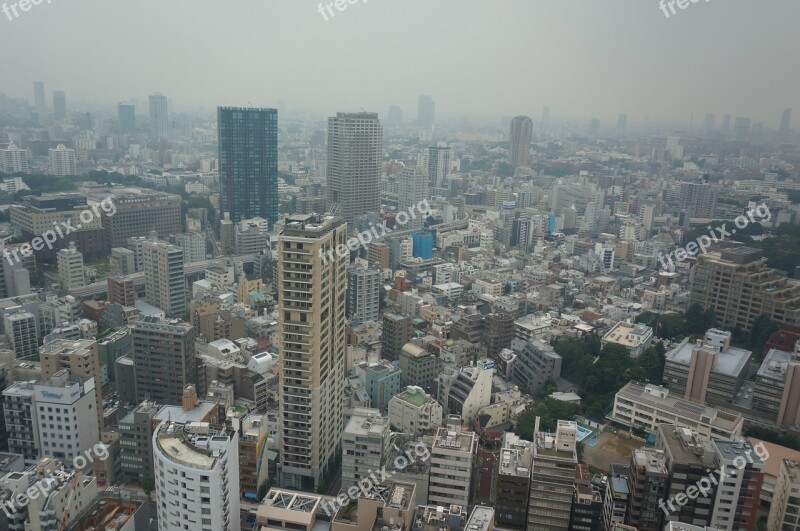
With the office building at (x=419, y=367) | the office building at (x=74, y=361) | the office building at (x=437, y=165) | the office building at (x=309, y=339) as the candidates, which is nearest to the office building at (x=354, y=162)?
the office building at (x=437, y=165)

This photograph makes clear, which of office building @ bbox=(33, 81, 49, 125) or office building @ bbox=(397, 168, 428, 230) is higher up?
office building @ bbox=(33, 81, 49, 125)

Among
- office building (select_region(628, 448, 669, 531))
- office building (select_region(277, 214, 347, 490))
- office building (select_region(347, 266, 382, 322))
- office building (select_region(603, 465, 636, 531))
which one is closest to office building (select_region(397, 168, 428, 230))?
office building (select_region(347, 266, 382, 322))

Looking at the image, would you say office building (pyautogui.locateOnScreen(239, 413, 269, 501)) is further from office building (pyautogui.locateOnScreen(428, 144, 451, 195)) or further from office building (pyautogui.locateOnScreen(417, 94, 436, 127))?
office building (pyautogui.locateOnScreen(417, 94, 436, 127))

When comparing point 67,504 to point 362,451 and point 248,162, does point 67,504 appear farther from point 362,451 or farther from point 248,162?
point 248,162

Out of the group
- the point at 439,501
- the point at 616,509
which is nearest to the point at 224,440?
the point at 439,501

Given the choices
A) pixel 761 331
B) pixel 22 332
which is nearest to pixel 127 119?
pixel 22 332
